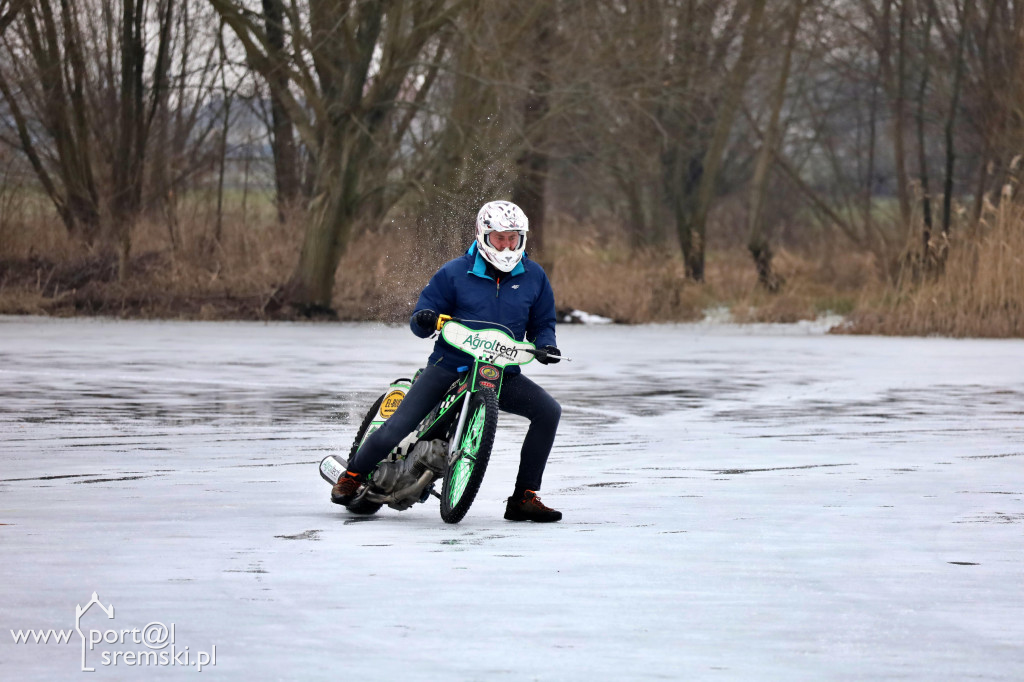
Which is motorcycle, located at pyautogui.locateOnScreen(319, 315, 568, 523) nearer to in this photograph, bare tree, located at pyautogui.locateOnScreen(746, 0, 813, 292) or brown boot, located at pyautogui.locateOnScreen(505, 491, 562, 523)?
brown boot, located at pyautogui.locateOnScreen(505, 491, 562, 523)

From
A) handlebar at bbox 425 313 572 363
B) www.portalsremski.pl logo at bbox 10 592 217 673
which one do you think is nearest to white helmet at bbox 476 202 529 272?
handlebar at bbox 425 313 572 363

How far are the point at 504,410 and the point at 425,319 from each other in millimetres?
667

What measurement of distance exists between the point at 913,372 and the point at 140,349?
932 centimetres

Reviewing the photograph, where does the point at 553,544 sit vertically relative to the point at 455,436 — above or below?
below

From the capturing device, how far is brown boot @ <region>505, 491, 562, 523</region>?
9141 mm

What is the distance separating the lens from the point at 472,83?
29.8 m

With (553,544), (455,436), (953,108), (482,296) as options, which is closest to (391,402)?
(455,436)

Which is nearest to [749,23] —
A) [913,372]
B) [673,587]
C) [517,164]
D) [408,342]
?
[517,164]

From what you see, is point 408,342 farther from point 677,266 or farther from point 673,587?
point 673,587

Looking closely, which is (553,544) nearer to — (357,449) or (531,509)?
(531,509)

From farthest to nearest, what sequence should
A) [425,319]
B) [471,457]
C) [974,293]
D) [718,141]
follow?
[718,141] → [974,293] → [471,457] → [425,319]

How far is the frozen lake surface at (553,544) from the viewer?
600cm

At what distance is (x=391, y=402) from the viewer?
31.0 feet

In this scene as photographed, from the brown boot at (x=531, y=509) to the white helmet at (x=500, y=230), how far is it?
1.15 metres
